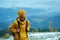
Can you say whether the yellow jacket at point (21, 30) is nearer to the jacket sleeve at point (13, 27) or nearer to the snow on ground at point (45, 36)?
the jacket sleeve at point (13, 27)

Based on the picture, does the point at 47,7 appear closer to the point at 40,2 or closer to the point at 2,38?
the point at 40,2

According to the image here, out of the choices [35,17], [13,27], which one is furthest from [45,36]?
[13,27]

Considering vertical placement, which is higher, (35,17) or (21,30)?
(35,17)

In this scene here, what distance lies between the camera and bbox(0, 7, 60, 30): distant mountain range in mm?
1952

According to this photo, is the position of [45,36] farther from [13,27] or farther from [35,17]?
[13,27]

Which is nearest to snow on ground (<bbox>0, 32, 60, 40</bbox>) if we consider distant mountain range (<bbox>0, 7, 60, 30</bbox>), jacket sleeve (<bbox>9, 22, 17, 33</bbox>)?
distant mountain range (<bbox>0, 7, 60, 30</bbox>)

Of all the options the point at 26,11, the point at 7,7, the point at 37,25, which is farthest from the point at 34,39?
the point at 7,7

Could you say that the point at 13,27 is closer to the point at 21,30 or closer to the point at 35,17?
the point at 21,30

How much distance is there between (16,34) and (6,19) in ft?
0.62

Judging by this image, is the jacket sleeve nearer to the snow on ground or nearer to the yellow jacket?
the yellow jacket

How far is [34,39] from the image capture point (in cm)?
196

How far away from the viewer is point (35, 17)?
6.57ft

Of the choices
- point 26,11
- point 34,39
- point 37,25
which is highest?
point 26,11

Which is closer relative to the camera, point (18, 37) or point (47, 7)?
point (18, 37)
